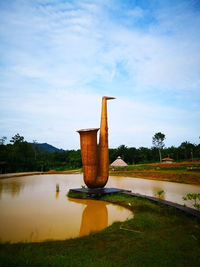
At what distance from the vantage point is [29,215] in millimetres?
5867

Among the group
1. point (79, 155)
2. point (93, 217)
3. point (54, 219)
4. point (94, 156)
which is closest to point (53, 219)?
point (54, 219)

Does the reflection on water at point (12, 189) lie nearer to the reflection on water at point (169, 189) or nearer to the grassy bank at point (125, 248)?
the reflection on water at point (169, 189)

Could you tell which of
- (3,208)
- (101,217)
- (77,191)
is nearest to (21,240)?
(101,217)

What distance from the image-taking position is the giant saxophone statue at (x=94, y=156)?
30.4 feet

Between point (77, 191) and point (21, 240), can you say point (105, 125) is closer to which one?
point (77, 191)

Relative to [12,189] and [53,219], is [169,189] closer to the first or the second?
[53,219]

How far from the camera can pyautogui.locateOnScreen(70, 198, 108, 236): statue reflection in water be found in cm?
483

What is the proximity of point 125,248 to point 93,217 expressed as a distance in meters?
2.52

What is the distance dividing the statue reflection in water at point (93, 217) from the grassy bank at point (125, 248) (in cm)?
51

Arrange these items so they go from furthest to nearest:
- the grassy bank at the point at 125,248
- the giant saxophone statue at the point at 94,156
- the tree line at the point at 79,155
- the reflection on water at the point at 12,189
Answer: the tree line at the point at 79,155 → the reflection on water at the point at 12,189 → the giant saxophone statue at the point at 94,156 → the grassy bank at the point at 125,248

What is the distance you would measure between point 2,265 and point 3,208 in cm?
472

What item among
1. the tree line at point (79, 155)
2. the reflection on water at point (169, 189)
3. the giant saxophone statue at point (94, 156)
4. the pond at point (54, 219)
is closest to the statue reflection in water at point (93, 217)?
the pond at point (54, 219)

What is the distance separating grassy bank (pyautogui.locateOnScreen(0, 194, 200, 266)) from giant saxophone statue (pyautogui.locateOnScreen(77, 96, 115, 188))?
4660 mm

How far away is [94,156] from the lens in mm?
9305
